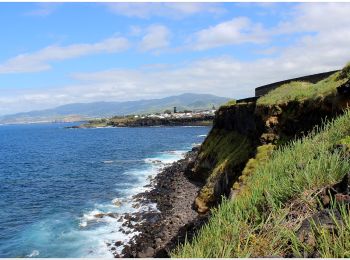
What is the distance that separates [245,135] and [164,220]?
1179 centimetres

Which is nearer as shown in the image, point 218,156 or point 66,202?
point 218,156

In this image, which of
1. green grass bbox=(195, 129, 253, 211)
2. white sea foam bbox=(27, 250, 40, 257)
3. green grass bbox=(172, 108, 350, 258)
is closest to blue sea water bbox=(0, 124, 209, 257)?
white sea foam bbox=(27, 250, 40, 257)

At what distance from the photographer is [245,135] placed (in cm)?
3919

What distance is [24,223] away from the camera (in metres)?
37.3

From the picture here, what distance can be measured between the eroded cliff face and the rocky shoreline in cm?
214

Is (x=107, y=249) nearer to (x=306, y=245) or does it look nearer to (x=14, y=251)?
(x=14, y=251)

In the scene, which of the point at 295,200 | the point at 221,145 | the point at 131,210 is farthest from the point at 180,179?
Result: the point at 295,200

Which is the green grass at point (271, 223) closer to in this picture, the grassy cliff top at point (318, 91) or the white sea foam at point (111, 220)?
the grassy cliff top at point (318, 91)

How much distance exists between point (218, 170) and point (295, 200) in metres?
29.0

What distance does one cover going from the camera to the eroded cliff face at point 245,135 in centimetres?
2302

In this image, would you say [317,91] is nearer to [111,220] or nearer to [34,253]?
[111,220]

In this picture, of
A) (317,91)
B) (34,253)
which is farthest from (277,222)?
(34,253)

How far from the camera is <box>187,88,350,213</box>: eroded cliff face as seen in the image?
2302 centimetres

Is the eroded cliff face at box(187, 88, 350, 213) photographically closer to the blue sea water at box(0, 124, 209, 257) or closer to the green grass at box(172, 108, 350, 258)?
the green grass at box(172, 108, 350, 258)
